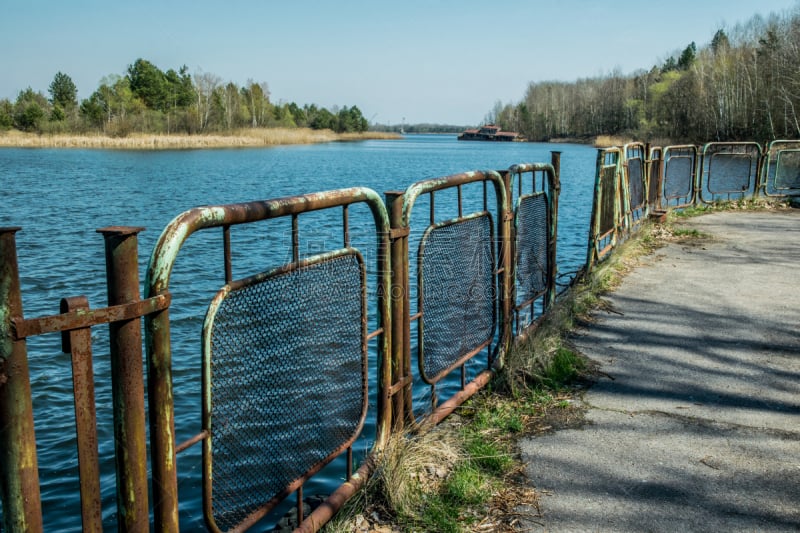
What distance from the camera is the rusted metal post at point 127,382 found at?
2.18 meters

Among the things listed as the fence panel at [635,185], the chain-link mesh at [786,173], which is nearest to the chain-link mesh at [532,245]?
the fence panel at [635,185]

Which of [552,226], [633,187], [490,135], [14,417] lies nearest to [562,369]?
[552,226]

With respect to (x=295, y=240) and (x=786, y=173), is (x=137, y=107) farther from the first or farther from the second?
(x=295, y=240)

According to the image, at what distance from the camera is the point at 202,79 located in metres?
114

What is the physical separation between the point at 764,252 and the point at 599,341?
524cm

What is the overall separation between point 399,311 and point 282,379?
952 mm

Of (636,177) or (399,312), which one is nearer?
(399,312)

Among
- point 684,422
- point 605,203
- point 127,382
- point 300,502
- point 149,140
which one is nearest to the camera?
point 127,382

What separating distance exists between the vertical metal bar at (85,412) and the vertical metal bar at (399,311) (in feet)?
5.91

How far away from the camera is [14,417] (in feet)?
6.66

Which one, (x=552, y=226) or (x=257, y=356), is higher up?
(x=552, y=226)

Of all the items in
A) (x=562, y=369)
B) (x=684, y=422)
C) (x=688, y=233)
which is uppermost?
(x=688, y=233)

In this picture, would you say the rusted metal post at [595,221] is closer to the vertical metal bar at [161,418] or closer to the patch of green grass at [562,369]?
the patch of green grass at [562,369]

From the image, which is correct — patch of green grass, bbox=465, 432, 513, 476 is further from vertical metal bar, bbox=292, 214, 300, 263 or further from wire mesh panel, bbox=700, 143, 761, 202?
wire mesh panel, bbox=700, 143, 761, 202
